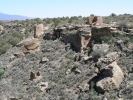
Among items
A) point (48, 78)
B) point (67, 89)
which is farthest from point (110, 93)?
point (48, 78)

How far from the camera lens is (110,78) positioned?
55.9 ft

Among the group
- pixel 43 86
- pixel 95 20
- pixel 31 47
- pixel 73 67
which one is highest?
pixel 95 20

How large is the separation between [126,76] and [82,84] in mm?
3346

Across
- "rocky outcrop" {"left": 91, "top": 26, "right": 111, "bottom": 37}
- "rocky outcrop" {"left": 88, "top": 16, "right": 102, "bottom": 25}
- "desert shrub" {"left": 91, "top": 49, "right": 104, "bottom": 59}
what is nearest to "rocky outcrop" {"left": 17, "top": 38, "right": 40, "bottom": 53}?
"rocky outcrop" {"left": 88, "top": 16, "right": 102, "bottom": 25}

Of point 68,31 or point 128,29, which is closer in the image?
point 128,29

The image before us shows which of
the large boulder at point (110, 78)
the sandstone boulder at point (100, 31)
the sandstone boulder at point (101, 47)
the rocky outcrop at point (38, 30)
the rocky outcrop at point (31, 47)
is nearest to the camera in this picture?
the large boulder at point (110, 78)

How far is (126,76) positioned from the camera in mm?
18031

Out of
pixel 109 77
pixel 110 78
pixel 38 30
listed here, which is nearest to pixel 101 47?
pixel 109 77

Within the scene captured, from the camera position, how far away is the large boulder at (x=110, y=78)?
55.5 feet

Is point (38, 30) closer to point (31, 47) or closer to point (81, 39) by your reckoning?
point (31, 47)

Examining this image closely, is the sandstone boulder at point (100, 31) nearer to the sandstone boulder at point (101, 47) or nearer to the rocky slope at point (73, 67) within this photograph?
the rocky slope at point (73, 67)

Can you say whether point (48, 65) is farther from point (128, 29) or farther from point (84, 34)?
point (128, 29)

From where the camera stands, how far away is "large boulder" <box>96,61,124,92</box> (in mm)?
16922

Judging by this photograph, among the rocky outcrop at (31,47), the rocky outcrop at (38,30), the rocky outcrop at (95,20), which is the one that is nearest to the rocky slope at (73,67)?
the rocky outcrop at (31,47)
